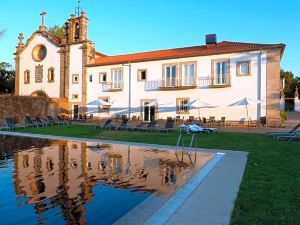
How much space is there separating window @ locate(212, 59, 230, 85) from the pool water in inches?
591

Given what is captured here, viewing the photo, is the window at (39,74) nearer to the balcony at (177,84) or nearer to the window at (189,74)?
the balcony at (177,84)

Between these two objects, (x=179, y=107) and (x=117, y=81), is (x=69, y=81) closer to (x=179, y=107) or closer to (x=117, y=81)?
(x=117, y=81)

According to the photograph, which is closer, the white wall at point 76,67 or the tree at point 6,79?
the white wall at point 76,67

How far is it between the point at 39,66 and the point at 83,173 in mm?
31282

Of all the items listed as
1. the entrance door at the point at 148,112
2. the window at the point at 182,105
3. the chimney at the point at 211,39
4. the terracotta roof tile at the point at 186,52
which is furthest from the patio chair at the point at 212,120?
the chimney at the point at 211,39

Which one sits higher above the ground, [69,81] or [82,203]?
[69,81]

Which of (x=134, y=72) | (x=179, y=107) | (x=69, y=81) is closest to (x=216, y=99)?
(x=179, y=107)

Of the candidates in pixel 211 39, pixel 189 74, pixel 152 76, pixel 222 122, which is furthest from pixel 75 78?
pixel 222 122

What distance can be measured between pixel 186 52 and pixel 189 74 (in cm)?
235

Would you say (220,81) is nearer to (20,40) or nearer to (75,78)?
(75,78)

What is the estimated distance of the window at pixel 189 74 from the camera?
25.5 metres

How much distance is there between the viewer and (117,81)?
96.3 feet

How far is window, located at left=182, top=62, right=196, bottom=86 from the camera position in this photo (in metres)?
25.5

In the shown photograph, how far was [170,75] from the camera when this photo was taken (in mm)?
26609
